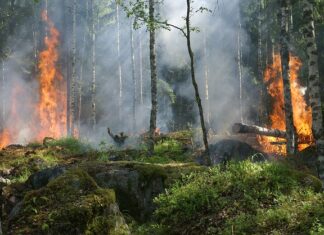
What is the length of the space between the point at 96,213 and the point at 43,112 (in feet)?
111

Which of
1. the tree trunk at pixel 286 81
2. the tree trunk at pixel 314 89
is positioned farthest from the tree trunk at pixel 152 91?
the tree trunk at pixel 314 89

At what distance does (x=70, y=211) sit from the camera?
261 inches

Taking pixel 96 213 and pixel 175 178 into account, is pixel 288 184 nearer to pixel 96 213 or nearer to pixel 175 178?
pixel 175 178

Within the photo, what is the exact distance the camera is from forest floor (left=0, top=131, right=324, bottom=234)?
6.62 metres

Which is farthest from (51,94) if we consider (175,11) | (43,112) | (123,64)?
(175,11)

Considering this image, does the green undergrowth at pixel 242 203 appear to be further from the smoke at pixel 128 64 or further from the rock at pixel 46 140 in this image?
the smoke at pixel 128 64

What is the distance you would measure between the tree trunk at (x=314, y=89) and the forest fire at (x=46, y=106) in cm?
3011

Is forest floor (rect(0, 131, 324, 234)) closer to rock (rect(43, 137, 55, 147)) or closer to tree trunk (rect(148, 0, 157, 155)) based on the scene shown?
tree trunk (rect(148, 0, 157, 155))

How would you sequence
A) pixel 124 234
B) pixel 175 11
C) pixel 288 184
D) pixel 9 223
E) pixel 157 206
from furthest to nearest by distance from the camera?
pixel 175 11, pixel 157 206, pixel 288 184, pixel 124 234, pixel 9 223

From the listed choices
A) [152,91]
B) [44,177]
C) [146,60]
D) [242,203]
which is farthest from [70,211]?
[146,60]

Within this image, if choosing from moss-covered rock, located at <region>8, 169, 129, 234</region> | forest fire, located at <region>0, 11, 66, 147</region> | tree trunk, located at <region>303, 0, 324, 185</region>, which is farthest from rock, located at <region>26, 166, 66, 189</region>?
forest fire, located at <region>0, 11, 66, 147</region>

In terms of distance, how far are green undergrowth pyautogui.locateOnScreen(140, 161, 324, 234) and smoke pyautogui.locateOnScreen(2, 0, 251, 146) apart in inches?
1067

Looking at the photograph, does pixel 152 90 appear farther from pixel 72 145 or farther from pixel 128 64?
pixel 128 64

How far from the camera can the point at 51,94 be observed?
38.6m
